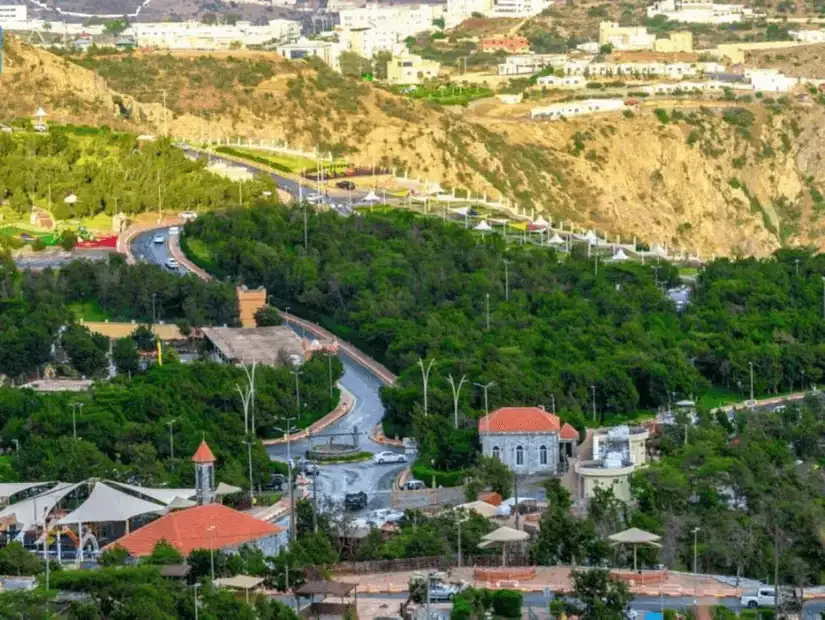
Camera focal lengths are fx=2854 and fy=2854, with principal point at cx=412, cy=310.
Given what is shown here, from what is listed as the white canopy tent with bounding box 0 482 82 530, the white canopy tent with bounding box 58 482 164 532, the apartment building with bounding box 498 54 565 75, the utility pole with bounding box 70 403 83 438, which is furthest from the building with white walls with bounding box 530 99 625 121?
the white canopy tent with bounding box 58 482 164 532

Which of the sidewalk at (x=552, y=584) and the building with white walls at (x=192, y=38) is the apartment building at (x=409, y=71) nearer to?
the building with white walls at (x=192, y=38)

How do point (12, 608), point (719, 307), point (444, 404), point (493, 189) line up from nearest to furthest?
point (12, 608) < point (444, 404) < point (719, 307) < point (493, 189)

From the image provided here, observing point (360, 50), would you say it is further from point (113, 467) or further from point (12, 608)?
point (12, 608)

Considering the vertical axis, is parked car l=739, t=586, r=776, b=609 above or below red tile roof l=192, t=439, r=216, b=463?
above

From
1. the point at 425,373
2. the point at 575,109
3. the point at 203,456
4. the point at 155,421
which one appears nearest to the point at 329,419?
the point at 425,373

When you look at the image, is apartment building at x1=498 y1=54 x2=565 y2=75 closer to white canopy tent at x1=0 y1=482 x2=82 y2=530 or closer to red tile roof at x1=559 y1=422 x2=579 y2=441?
red tile roof at x1=559 y1=422 x2=579 y2=441

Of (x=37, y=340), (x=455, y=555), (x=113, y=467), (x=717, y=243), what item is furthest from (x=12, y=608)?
(x=717, y=243)
